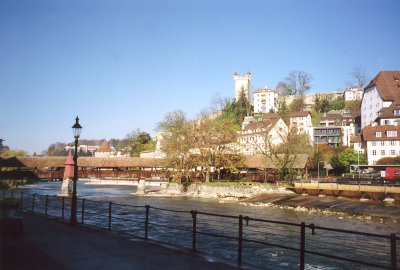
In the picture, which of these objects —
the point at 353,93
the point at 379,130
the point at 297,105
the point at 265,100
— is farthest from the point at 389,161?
the point at 265,100

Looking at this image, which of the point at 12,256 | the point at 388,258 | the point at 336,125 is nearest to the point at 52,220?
the point at 12,256

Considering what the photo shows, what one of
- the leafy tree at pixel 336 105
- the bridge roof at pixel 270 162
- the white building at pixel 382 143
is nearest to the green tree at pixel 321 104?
the leafy tree at pixel 336 105

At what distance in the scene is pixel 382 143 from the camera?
57.2 meters

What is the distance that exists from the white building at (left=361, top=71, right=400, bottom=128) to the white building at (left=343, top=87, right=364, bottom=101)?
27663mm

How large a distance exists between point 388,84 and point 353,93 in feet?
110

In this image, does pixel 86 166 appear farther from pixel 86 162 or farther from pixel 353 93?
pixel 353 93

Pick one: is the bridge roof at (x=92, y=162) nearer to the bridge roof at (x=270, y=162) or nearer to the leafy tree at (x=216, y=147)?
the leafy tree at (x=216, y=147)

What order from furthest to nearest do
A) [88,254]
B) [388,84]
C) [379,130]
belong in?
[388,84]
[379,130]
[88,254]

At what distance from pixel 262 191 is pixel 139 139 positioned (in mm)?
61984

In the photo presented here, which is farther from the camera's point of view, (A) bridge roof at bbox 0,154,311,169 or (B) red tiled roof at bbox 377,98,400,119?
(B) red tiled roof at bbox 377,98,400,119

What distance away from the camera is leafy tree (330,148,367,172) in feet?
183

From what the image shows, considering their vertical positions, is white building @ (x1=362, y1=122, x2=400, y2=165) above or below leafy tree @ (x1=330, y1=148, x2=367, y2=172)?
above

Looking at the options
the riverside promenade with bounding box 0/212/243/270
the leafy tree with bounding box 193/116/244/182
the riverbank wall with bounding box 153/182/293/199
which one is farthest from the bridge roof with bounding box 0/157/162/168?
the riverside promenade with bounding box 0/212/243/270

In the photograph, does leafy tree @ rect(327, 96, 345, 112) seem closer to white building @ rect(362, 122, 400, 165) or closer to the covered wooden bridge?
white building @ rect(362, 122, 400, 165)
